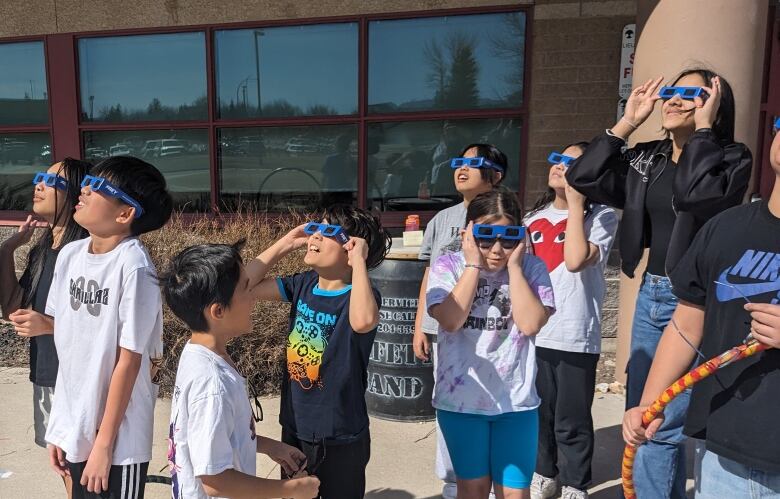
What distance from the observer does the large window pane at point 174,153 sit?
6.81 metres

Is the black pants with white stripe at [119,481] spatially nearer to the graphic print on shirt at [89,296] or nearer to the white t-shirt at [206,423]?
the white t-shirt at [206,423]

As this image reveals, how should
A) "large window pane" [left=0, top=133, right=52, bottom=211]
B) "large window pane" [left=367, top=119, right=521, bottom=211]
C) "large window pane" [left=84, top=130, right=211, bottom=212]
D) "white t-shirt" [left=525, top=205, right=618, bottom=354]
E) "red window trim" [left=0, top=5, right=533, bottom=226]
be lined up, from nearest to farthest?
"white t-shirt" [left=525, top=205, right=618, bottom=354], "red window trim" [left=0, top=5, right=533, bottom=226], "large window pane" [left=367, top=119, right=521, bottom=211], "large window pane" [left=84, top=130, right=211, bottom=212], "large window pane" [left=0, top=133, right=52, bottom=211]

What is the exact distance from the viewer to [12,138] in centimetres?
Answer: 738

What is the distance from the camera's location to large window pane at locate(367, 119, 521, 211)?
5973 millimetres

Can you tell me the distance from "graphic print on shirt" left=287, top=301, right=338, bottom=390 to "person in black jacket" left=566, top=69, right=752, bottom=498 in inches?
46.9

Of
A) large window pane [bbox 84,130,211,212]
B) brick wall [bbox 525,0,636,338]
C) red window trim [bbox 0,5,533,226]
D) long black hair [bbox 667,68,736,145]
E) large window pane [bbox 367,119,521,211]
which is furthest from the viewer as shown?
large window pane [bbox 84,130,211,212]

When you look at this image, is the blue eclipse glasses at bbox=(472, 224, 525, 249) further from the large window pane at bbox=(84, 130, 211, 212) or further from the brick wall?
the large window pane at bbox=(84, 130, 211, 212)

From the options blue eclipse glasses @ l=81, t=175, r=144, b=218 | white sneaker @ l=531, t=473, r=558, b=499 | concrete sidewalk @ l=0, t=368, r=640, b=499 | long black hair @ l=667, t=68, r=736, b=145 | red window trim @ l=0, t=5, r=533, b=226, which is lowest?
concrete sidewalk @ l=0, t=368, r=640, b=499

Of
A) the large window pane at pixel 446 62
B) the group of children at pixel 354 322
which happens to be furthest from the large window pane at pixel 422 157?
the group of children at pixel 354 322

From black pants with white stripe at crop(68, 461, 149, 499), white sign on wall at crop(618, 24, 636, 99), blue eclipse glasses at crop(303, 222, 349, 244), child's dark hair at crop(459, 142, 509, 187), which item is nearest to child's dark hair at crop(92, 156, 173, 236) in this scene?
blue eclipse glasses at crop(303, 222, 349, 244)

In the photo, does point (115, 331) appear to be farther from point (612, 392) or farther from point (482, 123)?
point (482, 123)

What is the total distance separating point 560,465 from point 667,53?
→ 2.83 meters

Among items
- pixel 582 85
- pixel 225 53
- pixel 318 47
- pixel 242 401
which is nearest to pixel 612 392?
pixel 582 85

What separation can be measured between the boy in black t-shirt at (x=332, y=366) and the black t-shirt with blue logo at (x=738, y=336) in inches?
38.9
